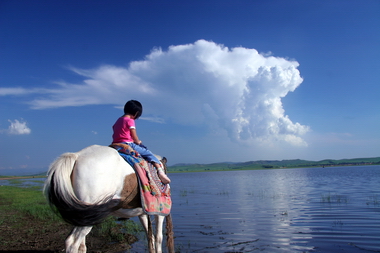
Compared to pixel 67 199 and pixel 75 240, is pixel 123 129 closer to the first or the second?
pixel 67 199

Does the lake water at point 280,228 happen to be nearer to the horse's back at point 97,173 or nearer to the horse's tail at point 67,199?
the horse's tail at point 67,199

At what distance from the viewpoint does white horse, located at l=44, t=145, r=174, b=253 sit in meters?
3.57

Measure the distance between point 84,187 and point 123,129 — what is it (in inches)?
54.4

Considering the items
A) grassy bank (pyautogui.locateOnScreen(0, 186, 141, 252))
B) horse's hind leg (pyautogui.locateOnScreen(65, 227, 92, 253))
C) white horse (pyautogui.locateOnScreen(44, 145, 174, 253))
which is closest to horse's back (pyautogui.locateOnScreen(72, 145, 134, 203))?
white horse (pyautogui.locateOnScreen(44, 145, 174, 253))

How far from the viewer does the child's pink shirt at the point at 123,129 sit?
4719mm

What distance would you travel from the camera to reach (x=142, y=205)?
436cm

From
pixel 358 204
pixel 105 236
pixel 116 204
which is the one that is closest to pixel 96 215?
pixel 116 204

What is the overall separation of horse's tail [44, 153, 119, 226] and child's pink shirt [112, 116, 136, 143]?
3.49ft

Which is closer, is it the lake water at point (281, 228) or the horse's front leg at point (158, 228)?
the horse's front leg at point (158, 228)

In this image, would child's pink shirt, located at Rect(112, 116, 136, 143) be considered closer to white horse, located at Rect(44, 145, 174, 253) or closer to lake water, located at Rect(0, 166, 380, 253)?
white horse, located at Rect(44, 145, 174, 253)

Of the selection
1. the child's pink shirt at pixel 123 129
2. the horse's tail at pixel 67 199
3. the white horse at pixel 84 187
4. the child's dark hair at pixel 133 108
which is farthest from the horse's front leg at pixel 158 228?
the child's dark hair at pixel 133 108

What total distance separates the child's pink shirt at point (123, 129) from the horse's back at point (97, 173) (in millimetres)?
624

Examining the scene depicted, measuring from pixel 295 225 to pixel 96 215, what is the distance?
8.73 m

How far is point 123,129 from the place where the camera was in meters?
4.74
